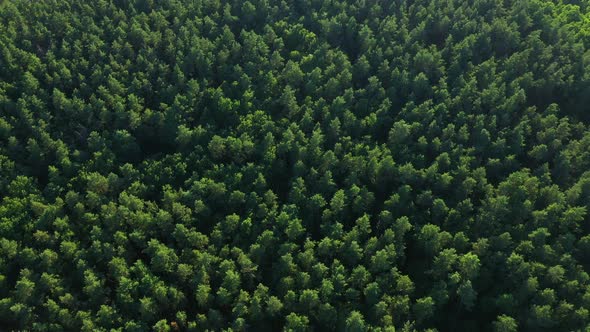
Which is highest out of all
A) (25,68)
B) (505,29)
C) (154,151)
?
(505,29)

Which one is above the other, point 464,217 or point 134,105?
point 134,105

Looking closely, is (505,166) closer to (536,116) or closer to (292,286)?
(536,116)

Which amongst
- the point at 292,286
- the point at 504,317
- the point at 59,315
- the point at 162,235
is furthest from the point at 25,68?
the point at 504,317

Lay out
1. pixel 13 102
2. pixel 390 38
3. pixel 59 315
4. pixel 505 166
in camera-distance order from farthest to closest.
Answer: pixel 390 38 < pixel 13 102 < pixel 505 166 < pixel 59 315

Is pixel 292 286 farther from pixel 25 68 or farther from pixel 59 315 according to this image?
pixel 25 68

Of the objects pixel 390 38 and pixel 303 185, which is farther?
pixel 390 38

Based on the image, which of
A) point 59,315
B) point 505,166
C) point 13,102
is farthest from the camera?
point 13,102
